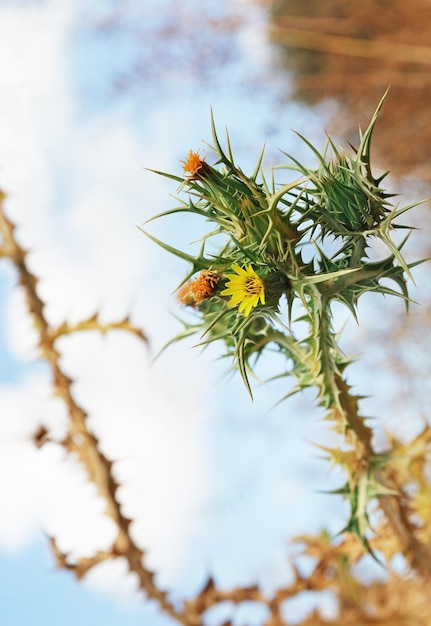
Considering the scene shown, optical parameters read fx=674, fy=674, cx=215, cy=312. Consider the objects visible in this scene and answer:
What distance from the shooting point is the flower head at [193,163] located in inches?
24.8

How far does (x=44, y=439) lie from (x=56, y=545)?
0.59ft

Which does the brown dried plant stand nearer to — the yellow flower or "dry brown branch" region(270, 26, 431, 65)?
the yellow flower

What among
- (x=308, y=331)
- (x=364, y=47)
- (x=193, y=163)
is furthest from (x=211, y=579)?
(x=364, y=47)

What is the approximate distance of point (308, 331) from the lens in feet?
2.66

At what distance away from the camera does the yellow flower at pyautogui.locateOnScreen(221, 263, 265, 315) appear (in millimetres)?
613

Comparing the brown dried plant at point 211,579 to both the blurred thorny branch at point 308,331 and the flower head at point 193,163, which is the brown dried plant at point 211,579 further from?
the flower head at point 193,163

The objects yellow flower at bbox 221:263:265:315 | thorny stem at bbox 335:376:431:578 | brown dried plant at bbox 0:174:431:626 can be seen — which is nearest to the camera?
yellow flower at bbox 221:263:265:315

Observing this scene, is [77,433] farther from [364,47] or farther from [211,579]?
[364,47]

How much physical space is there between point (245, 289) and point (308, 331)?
213mm

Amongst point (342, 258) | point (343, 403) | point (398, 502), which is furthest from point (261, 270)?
point (398, 502)

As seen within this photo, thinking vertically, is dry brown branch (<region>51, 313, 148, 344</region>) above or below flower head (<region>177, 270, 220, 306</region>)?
above

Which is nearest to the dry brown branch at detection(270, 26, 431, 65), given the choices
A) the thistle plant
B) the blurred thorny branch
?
the blurred thorny branch

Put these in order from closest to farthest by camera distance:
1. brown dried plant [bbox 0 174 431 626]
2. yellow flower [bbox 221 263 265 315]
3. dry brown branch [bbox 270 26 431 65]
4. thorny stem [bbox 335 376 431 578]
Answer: yellow flower [bbox 221 263 265 315]
thorny stem [bbox 335 376 431 578]
brown dried plant [bbox 0 174 431 626]
dry brown branch [bbox 270 26 431 65]

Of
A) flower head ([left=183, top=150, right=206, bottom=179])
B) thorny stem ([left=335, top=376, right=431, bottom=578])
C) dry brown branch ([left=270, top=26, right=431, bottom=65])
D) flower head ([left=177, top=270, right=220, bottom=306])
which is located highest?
dry brown branch ([left=270, top=26, right=431, bottom=65])
